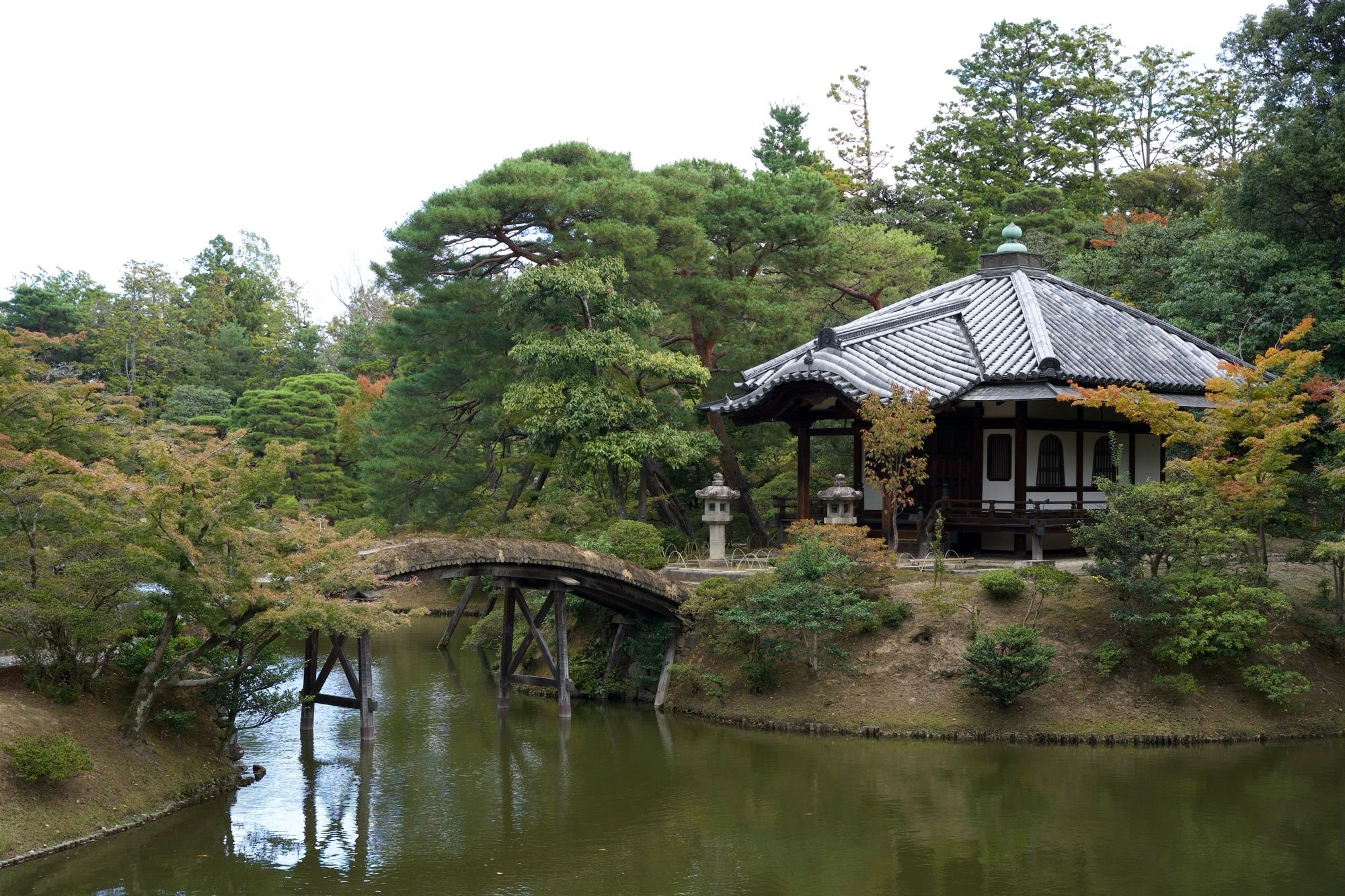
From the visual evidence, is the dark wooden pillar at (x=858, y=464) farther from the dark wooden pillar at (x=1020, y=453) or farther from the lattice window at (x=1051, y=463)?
the lattice window at (x=1051, y=463)

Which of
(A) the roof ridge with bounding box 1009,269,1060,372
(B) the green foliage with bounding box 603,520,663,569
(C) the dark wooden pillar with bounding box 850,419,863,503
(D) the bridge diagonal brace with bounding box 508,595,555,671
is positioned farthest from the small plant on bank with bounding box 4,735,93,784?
(A) the roof ridge with bounding box 1009,269,1060,372

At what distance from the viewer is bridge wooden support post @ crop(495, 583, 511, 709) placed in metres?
24.0

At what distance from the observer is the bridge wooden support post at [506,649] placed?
24000 mm

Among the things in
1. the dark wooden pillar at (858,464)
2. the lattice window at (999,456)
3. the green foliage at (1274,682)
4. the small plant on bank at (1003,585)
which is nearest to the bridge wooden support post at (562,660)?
the small plant on bank at (1003,585)

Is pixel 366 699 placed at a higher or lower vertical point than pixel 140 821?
higher

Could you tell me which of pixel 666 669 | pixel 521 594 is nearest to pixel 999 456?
pixel 666 669

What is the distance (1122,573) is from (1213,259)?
39.6 feet

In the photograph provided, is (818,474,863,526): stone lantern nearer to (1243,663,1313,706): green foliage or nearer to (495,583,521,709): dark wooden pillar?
(495,583,521,709): dark wooden pillar

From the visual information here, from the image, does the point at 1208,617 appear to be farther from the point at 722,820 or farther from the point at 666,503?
the point at 666,503

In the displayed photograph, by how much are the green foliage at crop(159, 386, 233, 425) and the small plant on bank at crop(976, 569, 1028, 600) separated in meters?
34.0

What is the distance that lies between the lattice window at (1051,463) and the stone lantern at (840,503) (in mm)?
3838

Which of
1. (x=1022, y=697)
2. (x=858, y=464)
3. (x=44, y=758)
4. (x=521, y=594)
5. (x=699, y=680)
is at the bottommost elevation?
(x=699, y=680)

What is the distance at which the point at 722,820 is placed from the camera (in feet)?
54.8

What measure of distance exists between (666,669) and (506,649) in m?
3.08
